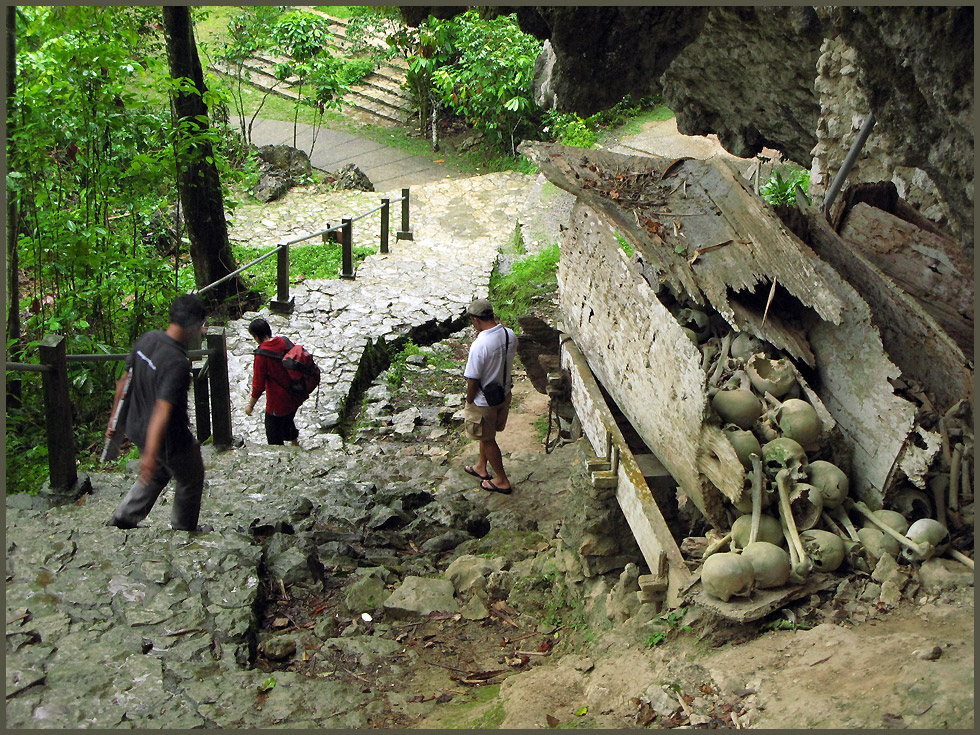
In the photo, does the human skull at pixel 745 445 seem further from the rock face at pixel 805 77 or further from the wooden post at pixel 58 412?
the wooden post at pixel 58 412

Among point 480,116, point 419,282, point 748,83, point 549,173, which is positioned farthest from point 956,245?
point 480,116

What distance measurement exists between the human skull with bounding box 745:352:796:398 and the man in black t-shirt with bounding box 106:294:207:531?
2.66 metres

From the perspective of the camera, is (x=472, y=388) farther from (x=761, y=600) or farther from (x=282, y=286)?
(x=282, y=286)

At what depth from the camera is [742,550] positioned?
9.59 feet

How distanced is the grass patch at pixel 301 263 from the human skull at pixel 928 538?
8.52 meters

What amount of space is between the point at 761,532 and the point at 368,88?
59.0 feet

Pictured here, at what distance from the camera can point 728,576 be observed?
278 centimetres

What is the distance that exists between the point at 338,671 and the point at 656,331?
6.76 feet

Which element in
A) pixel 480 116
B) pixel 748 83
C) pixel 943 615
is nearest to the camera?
pixel 943 615

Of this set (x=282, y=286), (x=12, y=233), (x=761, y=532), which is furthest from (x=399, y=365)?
(x=761, y=532)

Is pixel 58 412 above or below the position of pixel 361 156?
below

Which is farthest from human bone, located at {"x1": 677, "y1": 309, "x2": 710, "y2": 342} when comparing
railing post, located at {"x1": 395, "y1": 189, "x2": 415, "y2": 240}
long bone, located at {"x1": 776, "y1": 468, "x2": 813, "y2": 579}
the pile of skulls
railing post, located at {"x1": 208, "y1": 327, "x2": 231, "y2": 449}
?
railing post, located at {"x1": 395, "y1": 189, "x2": 415, "y2": 240}

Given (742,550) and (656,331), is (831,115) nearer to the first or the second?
(656,331)

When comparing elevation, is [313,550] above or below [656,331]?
below
